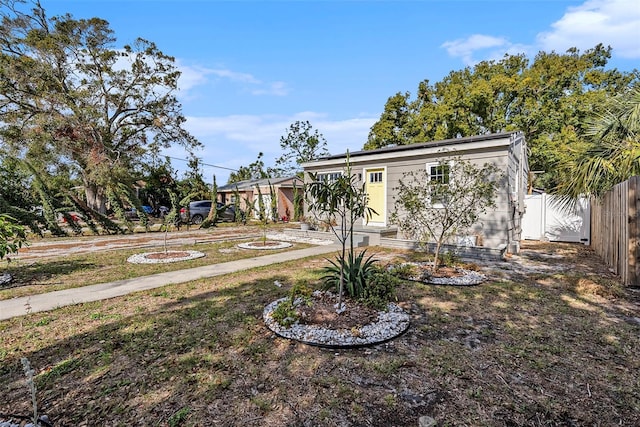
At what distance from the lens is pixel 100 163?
1931 centimetres

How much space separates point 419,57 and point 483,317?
11.6 meters

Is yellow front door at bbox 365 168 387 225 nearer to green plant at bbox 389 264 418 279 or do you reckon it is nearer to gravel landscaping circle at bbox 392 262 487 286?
gravel landscaping circle at bbox 392 262 487 286

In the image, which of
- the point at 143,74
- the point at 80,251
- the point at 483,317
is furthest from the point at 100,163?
the point at 483,317

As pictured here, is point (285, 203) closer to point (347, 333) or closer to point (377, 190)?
point (377, 190)

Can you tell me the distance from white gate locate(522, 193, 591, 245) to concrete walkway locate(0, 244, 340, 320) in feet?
32.0

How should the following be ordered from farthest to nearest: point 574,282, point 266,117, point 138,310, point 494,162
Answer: point 266,117
point 494,162
point 574,282
point 138,310

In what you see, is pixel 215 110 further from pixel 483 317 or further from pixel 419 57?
pixel 483 317

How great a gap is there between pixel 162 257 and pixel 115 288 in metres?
2.96

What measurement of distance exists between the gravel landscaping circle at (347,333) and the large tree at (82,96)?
15.8 meters

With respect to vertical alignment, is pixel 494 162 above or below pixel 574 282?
above

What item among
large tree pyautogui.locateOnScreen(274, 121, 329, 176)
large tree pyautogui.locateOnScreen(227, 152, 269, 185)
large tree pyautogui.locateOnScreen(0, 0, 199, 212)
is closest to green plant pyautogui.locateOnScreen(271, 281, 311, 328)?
large tree pyautogui.locateOnScreen(0, 0, 199, 212)

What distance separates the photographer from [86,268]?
715 centimetres

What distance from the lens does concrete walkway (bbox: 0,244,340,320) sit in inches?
180

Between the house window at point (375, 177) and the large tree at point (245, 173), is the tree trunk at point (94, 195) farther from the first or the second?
the large tree at point (245, 173)
